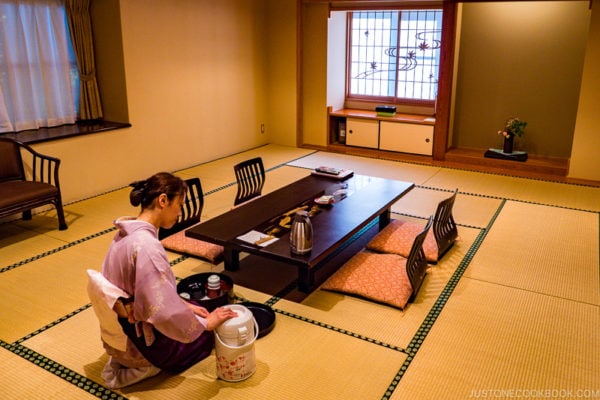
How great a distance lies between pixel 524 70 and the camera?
6.50 metres

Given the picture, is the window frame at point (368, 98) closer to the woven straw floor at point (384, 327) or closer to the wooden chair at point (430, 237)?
the woven straw floor at point (384, 327)

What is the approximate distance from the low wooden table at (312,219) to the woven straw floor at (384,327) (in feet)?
1.07

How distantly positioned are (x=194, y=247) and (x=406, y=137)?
3826mm

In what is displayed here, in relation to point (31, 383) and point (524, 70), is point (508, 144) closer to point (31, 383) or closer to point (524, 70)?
point (524, 70)

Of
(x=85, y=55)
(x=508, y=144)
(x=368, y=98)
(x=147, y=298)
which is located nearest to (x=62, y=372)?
(x=147, y=298)

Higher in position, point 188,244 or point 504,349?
point 188,244

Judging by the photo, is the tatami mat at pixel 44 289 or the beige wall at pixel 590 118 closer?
the tatami mat at pixel 44 289

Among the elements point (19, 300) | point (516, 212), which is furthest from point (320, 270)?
point (516, 212)

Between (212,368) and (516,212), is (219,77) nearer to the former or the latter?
(516,212)

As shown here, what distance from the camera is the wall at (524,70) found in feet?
20.4

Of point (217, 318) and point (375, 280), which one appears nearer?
point (217, 318)

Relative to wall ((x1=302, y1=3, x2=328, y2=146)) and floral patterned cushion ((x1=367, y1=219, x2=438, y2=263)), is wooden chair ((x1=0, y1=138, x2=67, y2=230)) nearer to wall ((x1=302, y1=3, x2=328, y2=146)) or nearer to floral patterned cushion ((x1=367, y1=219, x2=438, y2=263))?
floral patterned cushion ((x1=367, y1=219, x2=438, y2=263))

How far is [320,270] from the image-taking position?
3732mm

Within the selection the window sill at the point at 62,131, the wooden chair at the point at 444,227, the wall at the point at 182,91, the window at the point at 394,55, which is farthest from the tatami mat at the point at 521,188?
the window sill at the point at 62,131
